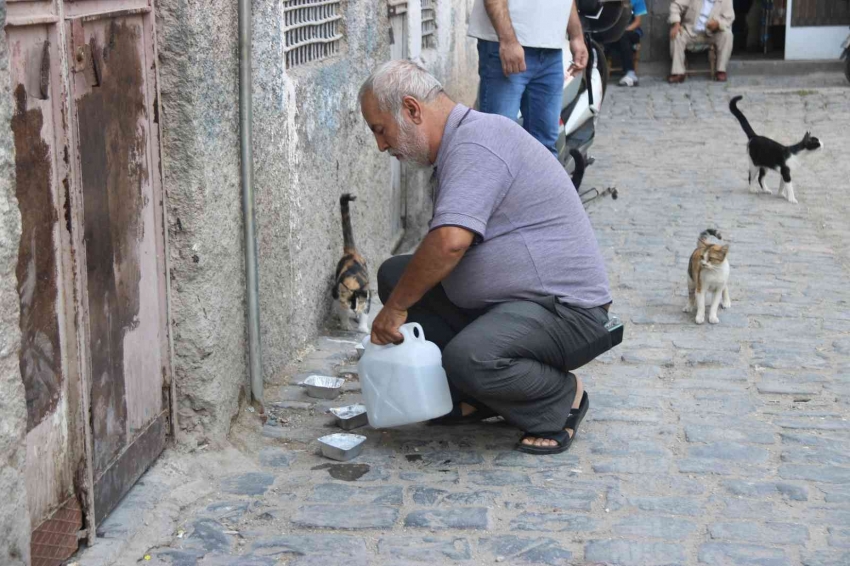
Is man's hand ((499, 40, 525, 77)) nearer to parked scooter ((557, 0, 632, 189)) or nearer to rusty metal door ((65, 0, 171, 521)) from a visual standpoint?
parked scooter ((557, 0, 632, 189))

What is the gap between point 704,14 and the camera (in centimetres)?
1536

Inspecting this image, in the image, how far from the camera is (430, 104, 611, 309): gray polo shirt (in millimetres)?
3564

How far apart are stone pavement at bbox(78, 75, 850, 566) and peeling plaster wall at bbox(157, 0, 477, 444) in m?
0.26

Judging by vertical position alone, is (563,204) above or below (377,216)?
above

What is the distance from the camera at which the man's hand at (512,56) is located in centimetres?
594

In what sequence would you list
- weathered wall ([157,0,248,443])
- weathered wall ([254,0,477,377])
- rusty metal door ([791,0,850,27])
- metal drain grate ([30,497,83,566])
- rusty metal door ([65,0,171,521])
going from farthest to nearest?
rusty metal door ([791,0,850,27])
weathered wall ([254,0,477,377])
weathered wall ([157,0,248,443])
rusty metal door ([65,0,171,521])
metal drain grate ([30,497,83,566])

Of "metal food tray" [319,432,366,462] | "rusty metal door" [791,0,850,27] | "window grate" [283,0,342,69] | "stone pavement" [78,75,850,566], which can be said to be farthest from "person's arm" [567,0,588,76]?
"rusty metal door" [791,0,850,27]

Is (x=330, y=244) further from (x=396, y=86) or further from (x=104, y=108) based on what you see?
(x=104, y=108)

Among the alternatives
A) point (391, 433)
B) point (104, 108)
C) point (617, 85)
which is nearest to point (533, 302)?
point (391, 433)

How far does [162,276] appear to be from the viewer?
353cm

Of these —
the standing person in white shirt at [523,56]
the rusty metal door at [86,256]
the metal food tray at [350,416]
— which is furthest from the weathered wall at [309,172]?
the rusty metal door at [86,256]

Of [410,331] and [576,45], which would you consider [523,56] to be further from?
[410,331]

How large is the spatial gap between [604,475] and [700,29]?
12.8 m

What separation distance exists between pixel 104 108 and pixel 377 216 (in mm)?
3330
